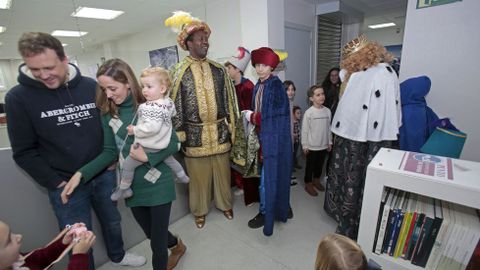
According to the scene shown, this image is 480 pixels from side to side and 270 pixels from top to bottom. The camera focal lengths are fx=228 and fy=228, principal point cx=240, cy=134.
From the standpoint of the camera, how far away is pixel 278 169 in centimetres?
179

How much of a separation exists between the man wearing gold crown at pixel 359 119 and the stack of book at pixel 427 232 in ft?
1.33

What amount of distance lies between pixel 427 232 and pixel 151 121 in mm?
1432

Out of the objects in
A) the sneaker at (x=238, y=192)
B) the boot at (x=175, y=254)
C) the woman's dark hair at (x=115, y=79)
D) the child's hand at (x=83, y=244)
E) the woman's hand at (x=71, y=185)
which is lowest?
the sneaker at (x=238, y=192)

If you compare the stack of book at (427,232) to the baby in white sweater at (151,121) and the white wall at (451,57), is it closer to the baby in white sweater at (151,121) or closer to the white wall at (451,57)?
the white wall at (451,57)

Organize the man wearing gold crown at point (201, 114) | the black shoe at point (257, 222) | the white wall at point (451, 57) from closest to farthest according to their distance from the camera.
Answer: the white wall at point (451, 57)
the man wearing gold crown at point (201, 114)
the black shoe at point (257, 222)

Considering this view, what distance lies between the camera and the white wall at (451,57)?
4.81 feet

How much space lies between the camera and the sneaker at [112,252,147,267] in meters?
1.62

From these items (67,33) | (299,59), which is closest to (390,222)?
(299,59)

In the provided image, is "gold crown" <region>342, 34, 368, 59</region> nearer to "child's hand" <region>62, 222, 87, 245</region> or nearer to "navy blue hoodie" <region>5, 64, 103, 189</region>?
"navy blue hoodie" <region>5, 64, 103, 189</region>

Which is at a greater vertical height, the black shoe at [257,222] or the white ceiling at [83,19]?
the white ceiling at [83,19]

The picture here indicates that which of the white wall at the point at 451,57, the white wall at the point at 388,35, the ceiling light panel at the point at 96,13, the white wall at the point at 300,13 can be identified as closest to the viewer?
the white wall at the point at 451,57

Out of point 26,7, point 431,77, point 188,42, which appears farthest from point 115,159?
point 26,7

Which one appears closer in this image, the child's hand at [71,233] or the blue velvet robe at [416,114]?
the child's hand at [71,233]

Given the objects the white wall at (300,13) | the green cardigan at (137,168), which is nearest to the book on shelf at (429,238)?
the green cardigan at (137,168)
